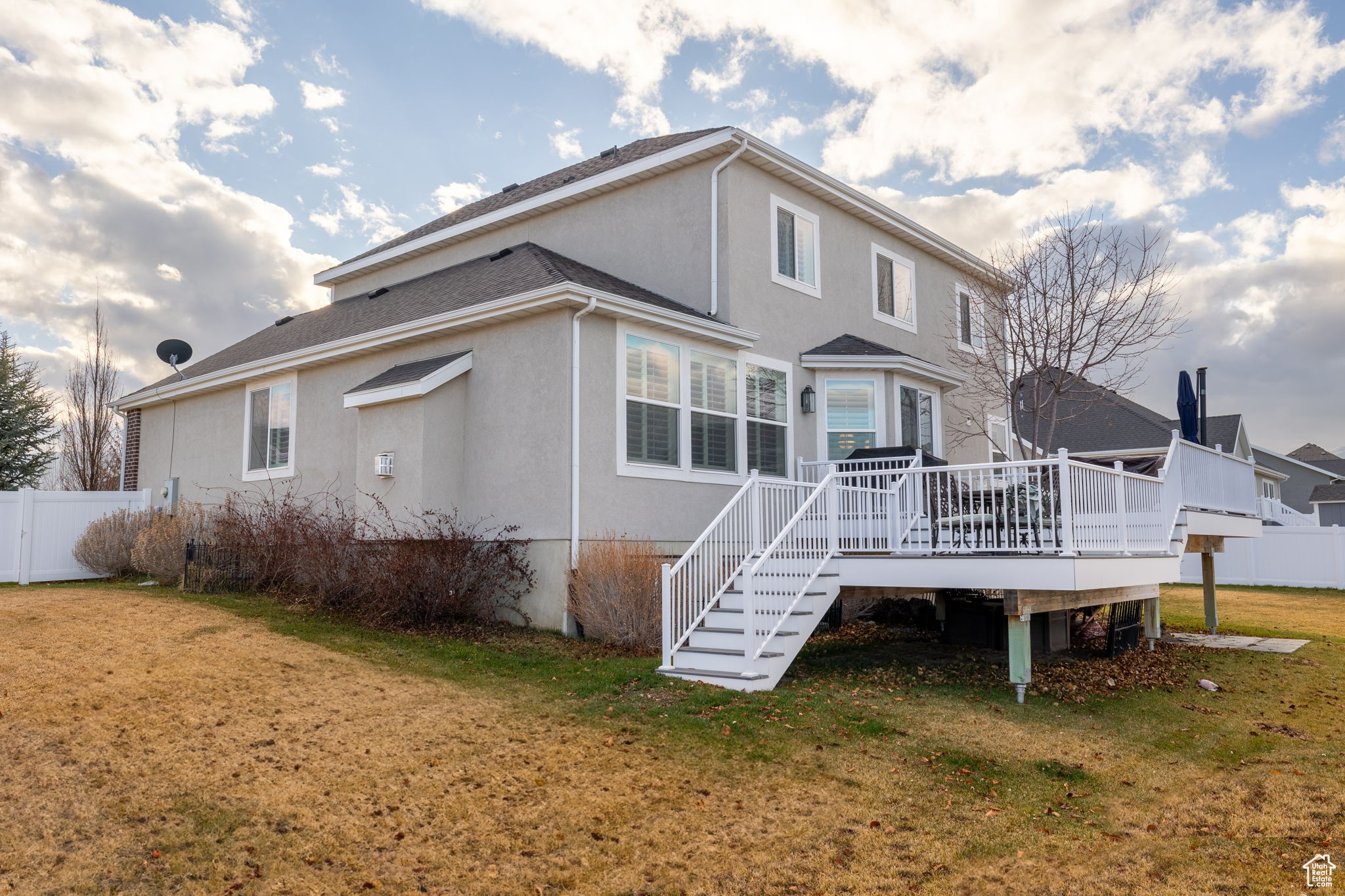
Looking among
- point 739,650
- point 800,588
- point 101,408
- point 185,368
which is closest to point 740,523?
point 800,588

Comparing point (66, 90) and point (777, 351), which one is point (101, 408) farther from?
point (777, 351)

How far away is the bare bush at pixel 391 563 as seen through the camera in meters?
10.5

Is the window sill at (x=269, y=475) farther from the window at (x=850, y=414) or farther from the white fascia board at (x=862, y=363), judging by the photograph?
the window at (x=850, y=414)

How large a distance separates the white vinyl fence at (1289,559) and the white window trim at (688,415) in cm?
1464

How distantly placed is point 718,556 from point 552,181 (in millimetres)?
9708

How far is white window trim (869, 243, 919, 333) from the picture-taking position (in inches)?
627

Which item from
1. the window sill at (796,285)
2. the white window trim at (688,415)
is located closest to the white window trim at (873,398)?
the white window trim at (688,415)

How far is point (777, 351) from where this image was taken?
44.7 ft

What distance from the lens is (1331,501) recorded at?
40.7 m

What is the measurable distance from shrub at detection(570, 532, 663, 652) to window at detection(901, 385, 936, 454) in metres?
6.20

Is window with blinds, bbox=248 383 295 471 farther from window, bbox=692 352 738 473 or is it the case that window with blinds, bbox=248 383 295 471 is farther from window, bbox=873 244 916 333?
window, bbox=873 244 916 333

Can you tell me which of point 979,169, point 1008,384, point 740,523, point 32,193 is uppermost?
point 979,169

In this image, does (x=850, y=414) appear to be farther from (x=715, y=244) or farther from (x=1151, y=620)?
(x=1151, y=620)

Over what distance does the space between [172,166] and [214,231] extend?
115 inches
